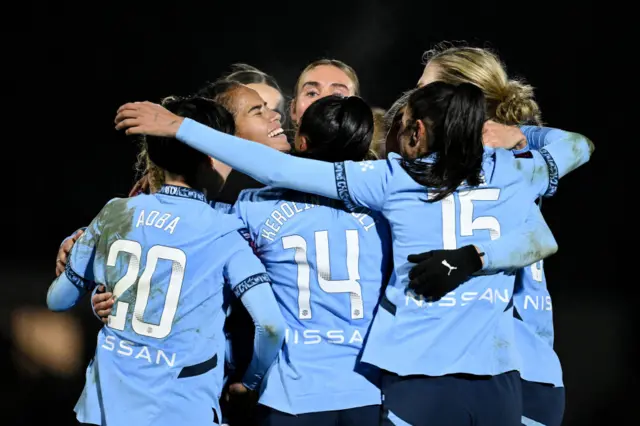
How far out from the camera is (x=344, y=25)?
16.5 feet

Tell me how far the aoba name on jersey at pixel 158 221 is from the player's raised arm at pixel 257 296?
0.46 ft

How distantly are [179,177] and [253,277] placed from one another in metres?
0.32

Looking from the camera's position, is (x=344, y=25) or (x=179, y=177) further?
(x=344, y=25)

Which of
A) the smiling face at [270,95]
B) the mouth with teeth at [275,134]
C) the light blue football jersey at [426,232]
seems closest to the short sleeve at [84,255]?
the light blue football jersey at [426,232]

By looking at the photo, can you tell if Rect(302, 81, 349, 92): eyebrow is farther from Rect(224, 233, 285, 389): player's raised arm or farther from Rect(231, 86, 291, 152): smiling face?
Rect(224, 233, 285, 389): player's raised arm

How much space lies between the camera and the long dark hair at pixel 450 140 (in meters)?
2.08

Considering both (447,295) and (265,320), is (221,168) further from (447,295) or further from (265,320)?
(447,295)

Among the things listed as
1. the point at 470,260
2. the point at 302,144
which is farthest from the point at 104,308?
the point at 470,260

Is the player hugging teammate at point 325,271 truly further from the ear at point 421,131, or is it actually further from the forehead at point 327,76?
the forehead at point 327,76

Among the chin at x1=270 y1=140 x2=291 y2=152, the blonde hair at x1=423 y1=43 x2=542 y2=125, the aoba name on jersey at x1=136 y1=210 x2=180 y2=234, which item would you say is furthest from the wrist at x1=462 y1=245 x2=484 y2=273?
the chin at x1=270 y1=140 x2=291 y2=152

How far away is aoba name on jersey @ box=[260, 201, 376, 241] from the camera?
7.23 feet

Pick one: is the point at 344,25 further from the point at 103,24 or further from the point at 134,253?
the point at 134,253

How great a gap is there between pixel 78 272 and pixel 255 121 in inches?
32.4

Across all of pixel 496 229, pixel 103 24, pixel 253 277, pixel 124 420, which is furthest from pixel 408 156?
pixel 103 24
